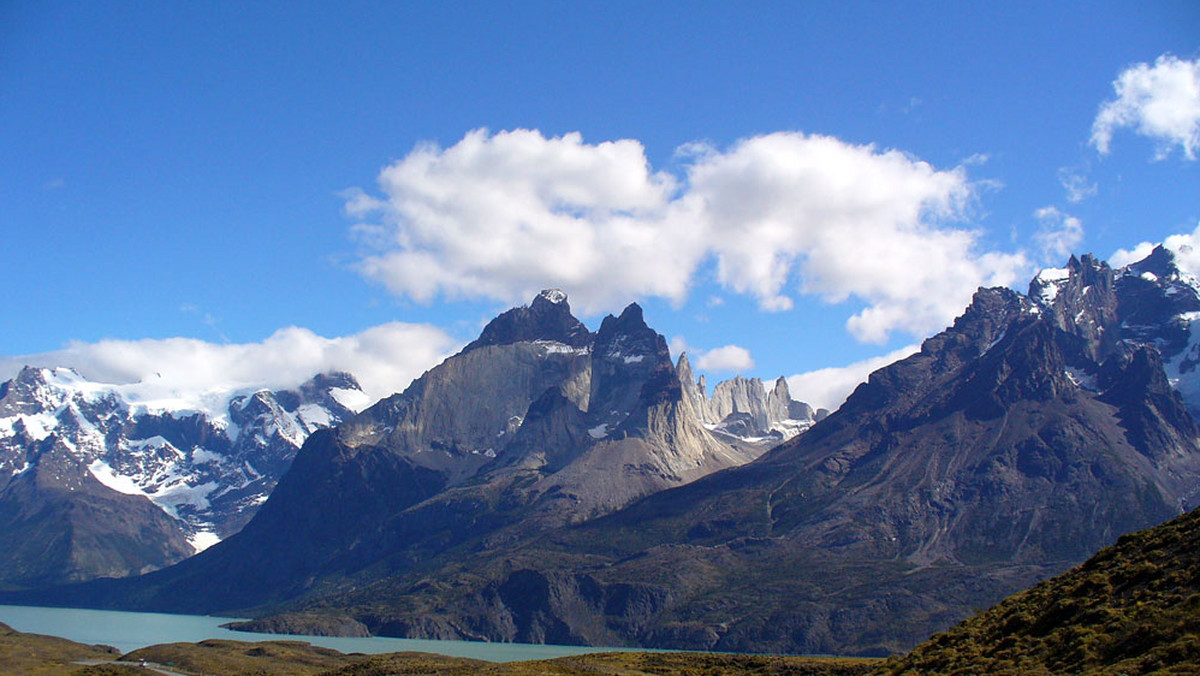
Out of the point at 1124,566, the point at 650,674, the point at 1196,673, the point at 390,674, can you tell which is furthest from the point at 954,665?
the point at 390,674

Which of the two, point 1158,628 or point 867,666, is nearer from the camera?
point 1158,628

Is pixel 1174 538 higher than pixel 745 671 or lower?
higher

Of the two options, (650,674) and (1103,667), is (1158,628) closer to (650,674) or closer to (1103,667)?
(1103,667)

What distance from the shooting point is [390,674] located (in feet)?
636

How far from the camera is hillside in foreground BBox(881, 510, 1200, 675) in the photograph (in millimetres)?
71938

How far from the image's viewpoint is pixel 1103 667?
72.1m

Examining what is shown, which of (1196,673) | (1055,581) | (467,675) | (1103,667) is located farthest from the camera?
(467,675)

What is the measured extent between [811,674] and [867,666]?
832 centimetres

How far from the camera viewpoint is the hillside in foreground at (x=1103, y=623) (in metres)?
71.9

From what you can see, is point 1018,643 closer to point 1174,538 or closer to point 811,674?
point 1174,538

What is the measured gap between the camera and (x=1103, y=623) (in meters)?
79.5

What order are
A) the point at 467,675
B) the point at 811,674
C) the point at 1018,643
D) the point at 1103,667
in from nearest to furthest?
the point at 1103,667, the point at 1018,643, the point at 811,674, the point at 467,675

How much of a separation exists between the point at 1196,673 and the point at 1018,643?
2114 cm

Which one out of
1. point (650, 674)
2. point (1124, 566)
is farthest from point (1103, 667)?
point (650, 674)
